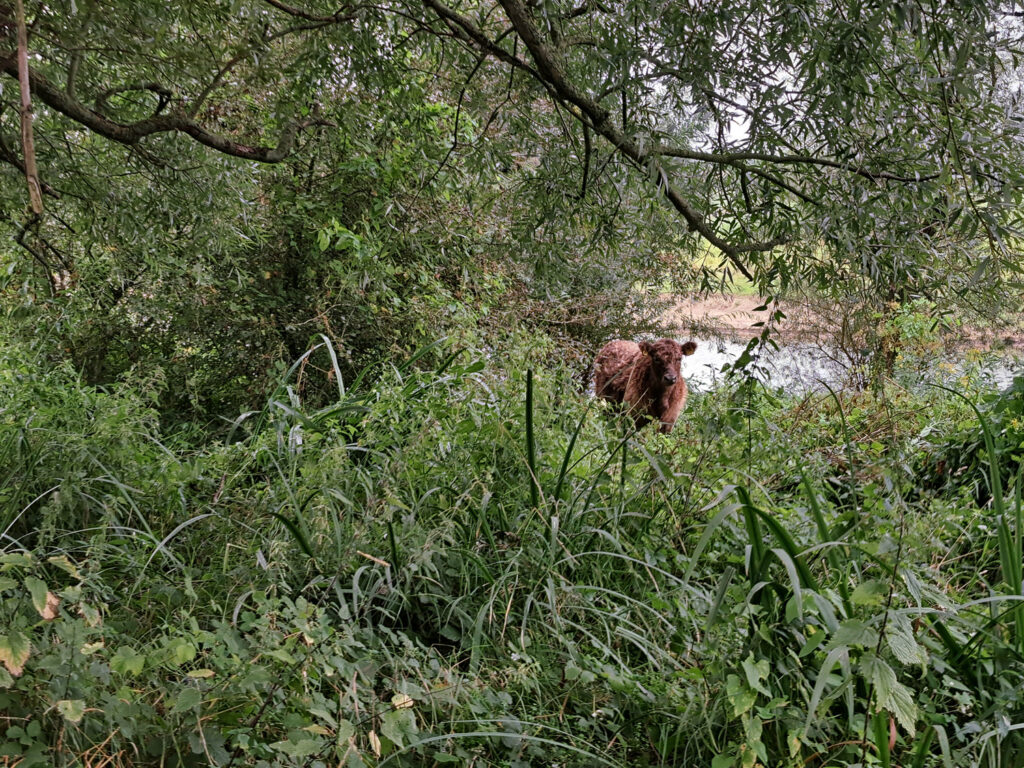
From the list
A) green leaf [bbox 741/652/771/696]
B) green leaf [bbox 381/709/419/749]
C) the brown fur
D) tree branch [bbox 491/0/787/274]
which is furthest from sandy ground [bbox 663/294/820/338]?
green leaf [bbox 381/709/419/749]

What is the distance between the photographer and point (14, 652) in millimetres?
1433

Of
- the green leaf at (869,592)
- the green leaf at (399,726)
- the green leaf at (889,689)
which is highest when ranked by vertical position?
the green leaf at (869,592)

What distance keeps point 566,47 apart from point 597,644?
7.66 feet

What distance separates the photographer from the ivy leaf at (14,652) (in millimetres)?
1414

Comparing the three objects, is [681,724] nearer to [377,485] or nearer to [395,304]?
[377,485]

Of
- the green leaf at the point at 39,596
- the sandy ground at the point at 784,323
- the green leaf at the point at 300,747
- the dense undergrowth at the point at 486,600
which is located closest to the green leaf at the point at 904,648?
the dense undergrowth at the point at 486,600

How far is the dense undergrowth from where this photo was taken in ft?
5.43

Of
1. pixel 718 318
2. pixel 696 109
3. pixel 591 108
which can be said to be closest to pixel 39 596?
pixel 591 108

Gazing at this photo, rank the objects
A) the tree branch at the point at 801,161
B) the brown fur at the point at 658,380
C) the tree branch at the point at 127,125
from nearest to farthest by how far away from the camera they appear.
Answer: the tree branch at the point at 801,161 < the tree branch at the point at 127,125 < the brown fur at the point at 658,380

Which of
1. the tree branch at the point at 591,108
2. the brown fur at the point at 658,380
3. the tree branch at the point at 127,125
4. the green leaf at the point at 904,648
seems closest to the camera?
the green leaf at the point at 904,648

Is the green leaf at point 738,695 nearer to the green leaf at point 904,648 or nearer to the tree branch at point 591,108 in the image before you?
the green leaf at point 904,648

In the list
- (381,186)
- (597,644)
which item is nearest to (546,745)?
(597,644)

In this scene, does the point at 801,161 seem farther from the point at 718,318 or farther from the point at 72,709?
the point at 718,318

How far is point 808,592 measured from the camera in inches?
78.0
